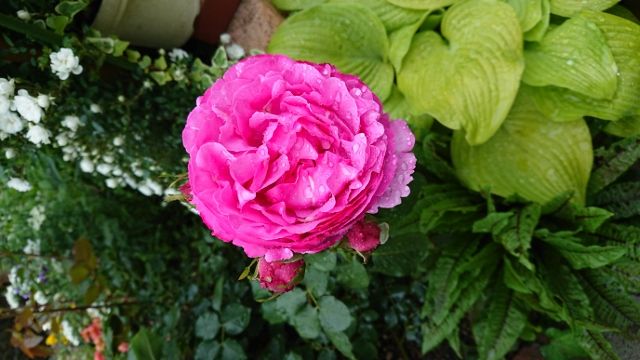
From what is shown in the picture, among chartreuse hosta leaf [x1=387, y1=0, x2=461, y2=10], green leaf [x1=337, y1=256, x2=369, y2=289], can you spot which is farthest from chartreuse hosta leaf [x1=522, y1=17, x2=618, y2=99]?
green leaf [x1=337, y1=256, x2=369, y2=289]

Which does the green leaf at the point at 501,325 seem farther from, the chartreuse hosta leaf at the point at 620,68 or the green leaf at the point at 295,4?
the green leaf at the point at 295,4

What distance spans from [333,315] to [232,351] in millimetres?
219

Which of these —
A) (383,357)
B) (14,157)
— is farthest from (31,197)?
(383,357)

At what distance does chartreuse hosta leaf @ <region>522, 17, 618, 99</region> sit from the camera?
3.62ft

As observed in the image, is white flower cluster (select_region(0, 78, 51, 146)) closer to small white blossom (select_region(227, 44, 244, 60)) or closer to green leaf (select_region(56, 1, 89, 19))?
green leaf (select_region(56, 1, 89, 19))

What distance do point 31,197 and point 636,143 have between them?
55.1 inches

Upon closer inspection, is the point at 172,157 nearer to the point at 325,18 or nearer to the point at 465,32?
the point at 325,18

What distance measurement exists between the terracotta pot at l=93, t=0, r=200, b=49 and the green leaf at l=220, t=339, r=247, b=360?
29.5 inches

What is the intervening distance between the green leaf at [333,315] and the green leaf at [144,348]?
1.05 feet

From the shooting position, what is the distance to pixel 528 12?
1191 millimetres

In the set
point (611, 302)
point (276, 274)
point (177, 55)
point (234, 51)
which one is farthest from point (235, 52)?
point (611, 302)

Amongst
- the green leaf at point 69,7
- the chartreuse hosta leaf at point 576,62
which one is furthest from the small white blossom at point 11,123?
the chartreuse hosta leaf at point 576,62

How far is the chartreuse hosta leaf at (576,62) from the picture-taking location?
43.4 inches

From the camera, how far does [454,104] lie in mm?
1145
